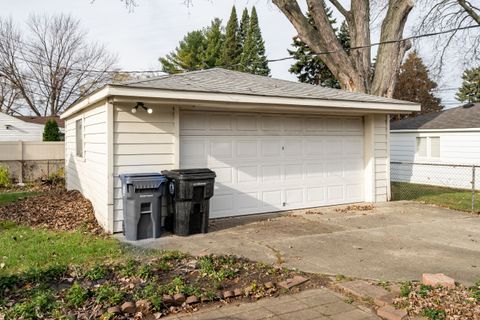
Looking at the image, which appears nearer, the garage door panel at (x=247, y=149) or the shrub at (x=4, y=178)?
the garage door panel at (x=247, y=149)

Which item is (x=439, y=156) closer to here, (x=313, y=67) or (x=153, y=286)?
(x=313, y=67)

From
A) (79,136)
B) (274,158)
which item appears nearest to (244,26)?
(79,136)

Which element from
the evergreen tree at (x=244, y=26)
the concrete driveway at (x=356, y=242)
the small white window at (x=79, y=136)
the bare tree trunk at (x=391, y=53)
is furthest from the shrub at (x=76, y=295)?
the evergreen tree at (x=244, y=26)

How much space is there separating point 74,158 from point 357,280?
31.1ft

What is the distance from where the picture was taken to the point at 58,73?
32.5 metres

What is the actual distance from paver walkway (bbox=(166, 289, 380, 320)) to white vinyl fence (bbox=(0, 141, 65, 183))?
14217 mm

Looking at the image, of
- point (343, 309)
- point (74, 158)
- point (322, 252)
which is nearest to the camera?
point (343, 309)

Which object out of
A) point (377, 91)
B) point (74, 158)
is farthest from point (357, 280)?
point (377, 91)

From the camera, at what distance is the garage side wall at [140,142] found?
6.83m

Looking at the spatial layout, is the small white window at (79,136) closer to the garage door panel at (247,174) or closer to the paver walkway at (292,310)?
the garage door panel at (247,174)

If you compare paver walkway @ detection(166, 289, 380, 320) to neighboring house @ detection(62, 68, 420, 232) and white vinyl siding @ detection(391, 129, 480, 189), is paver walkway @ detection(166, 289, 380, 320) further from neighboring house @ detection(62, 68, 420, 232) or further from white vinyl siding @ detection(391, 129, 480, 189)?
white vinyl siding @ detection(391, 129, 480, 189)

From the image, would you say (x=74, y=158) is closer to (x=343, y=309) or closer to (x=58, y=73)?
(x=343, y=309)

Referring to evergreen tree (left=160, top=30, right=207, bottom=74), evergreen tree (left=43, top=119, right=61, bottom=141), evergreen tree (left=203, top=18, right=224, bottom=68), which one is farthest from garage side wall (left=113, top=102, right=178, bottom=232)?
evergreen tree (left=203, top=18, right=224, bottom=68)

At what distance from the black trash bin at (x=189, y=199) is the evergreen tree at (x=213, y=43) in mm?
27778
